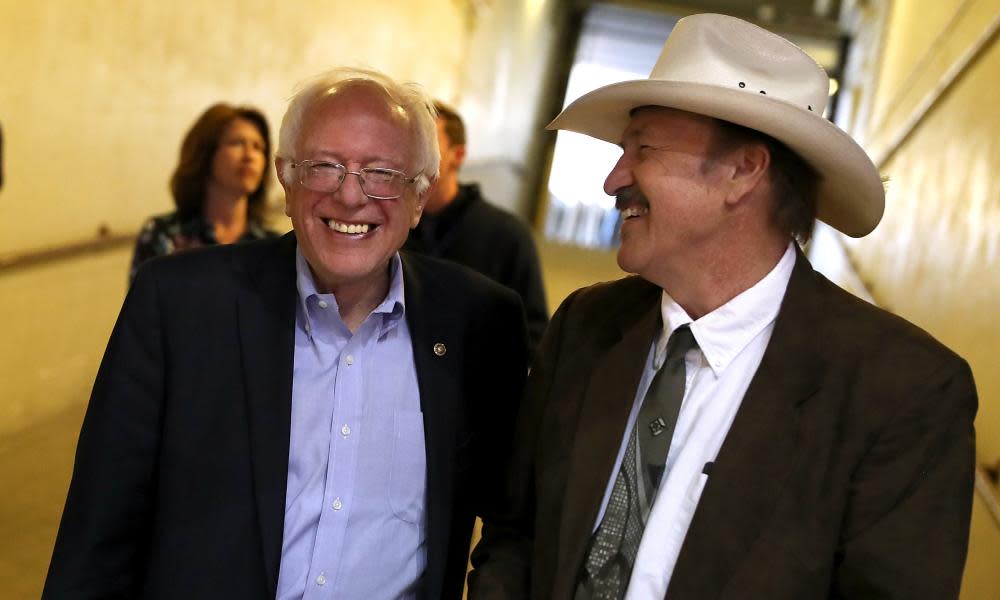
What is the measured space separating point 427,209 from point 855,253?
4.21m

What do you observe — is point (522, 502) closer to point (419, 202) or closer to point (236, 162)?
point (419, 202)

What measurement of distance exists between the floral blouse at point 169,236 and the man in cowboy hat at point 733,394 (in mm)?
Result: 2283

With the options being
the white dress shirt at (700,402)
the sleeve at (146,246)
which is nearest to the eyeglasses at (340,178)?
the white dress shirt at (700,402)

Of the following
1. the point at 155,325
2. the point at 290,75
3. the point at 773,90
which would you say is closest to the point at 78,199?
the point at 290,75

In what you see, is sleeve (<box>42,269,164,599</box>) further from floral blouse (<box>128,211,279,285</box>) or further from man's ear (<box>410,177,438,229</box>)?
floral blouse (<box>128,211,279,285</box>)

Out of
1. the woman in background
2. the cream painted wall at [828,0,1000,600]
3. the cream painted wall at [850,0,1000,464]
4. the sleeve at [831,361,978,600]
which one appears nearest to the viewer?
the sleeve at [831,361,978,600]

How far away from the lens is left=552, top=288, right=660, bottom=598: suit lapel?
5.73 ft

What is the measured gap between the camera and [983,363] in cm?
303

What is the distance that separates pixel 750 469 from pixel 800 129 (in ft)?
1.94

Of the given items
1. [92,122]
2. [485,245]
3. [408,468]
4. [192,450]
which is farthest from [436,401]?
[92,122]

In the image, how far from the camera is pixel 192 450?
1.88 metres

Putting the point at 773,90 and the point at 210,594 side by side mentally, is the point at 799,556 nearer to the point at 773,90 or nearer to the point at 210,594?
the point at 773,90

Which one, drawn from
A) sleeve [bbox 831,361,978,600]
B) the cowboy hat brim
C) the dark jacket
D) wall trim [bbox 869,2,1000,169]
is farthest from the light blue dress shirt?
wall trim [bbox 869,2,1000,169]

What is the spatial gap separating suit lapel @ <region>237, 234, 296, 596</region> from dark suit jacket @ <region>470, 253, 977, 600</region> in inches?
20.4
